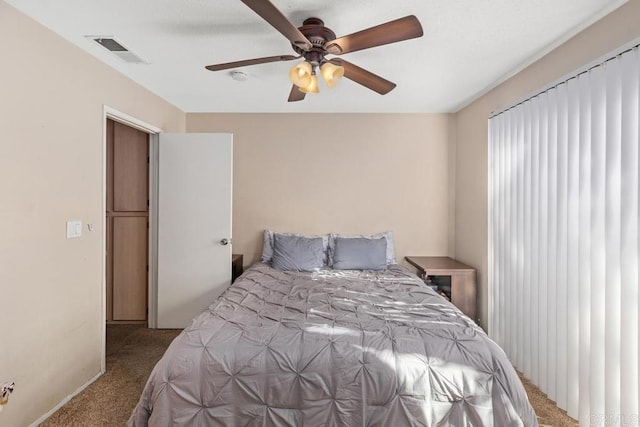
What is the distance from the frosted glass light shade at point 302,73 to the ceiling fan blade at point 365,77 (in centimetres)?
15

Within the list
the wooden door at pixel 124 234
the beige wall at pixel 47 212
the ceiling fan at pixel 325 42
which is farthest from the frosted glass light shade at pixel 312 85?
the wooden door at pixel 124 234

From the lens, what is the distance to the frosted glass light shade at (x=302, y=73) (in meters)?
1.86

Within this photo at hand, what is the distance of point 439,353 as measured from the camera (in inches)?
62.2

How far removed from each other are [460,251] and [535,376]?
1483 mm

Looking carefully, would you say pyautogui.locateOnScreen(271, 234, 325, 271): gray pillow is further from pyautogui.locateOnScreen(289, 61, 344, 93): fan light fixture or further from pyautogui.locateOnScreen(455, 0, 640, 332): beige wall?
pyautogui.locateOnScreen(289, 61, 344, 93): fan light fixture

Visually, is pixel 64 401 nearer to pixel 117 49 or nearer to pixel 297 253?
pixel 297 253

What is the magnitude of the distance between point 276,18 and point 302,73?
0.45 metres

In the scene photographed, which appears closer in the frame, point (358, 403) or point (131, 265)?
point (358, 403)

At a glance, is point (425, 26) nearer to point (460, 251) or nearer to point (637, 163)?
point (637, 163)

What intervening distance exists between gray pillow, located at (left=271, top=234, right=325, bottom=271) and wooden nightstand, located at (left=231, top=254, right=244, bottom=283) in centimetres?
42

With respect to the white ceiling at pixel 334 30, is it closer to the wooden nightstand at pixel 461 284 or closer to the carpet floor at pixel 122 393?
the wooden nightstand at pixel 461 284

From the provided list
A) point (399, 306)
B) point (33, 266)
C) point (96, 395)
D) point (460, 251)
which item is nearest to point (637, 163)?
point (399, 306)

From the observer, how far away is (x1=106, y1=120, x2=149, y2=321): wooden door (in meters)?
3.53

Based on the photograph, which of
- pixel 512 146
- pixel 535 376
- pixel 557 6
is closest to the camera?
pixel 557 6
